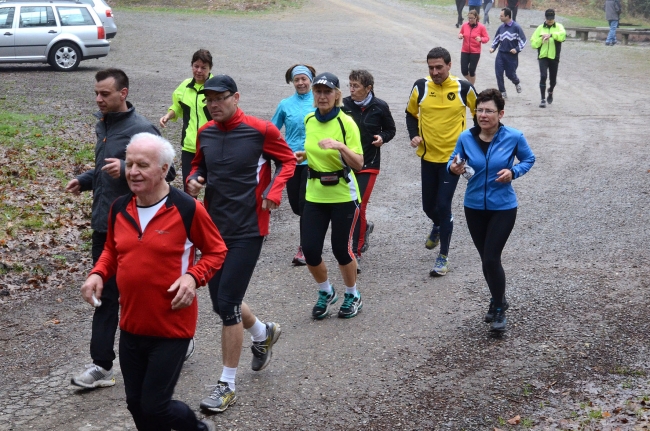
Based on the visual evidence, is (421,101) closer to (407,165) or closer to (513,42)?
(407,165)

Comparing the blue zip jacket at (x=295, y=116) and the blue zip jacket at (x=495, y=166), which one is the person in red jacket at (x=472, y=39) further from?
the blue zip jacket at (x=495, y=166)

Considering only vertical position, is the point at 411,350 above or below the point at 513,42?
below

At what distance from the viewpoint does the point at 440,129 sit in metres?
8.47

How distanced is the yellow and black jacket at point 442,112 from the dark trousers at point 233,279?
332 centimetres

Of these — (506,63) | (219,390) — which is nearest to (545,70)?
(506,63)

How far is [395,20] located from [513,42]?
1575 cm

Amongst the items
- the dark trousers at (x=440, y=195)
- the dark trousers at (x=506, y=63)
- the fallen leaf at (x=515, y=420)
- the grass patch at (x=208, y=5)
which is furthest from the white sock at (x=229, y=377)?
the grass patch at (x=208, y=5)

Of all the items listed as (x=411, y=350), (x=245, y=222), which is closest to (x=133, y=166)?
(x=245, y=222)

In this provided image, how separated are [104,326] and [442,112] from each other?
4.28m

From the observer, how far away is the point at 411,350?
21.3 feet

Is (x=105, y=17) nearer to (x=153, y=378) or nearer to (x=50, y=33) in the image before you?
(x=50, y=33)

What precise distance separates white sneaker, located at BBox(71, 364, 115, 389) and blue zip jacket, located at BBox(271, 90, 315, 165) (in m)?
3.50

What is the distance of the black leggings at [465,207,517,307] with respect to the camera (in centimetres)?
673

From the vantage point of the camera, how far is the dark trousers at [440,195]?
8.29 m
